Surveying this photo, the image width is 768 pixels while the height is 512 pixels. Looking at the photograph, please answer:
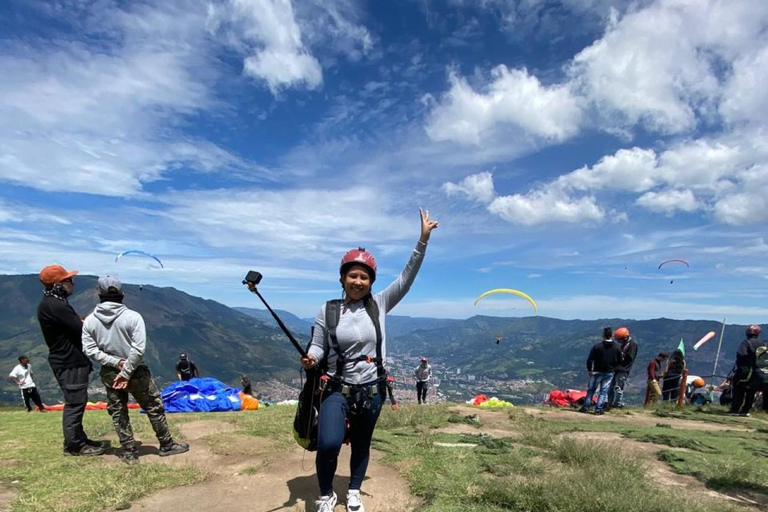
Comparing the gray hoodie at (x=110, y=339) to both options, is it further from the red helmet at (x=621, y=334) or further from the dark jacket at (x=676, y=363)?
the dark jacket at (x=676, y=363)

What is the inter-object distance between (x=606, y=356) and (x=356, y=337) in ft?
41.8

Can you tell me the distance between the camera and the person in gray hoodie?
607cm

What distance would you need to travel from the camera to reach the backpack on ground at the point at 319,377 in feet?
13.9

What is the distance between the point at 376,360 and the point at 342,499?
69.6 inches

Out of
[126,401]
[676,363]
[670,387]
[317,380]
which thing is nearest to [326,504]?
[317,380]

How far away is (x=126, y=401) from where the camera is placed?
20.7 feet

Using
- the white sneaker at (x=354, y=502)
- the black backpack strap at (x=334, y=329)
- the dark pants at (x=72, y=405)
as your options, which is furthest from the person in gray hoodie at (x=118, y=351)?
the white sneaker at (x=354, y=502)

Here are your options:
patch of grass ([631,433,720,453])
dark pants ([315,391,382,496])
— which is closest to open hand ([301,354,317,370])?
dark pants ([315,391,382,496])

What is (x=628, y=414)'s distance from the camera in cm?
1339

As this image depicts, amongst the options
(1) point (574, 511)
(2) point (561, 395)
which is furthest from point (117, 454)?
(2) point (561, 395)

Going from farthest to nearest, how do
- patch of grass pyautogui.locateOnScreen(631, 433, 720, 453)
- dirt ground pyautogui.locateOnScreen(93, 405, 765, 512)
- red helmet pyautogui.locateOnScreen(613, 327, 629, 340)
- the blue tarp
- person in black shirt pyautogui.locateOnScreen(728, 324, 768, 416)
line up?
red helmet pyautogui.locateOnScreen(613, 327, 629, 340), person in black shirt pyautogui.locateOnScreen(728, 324, 768, 416), the blue tarp, patch of grass pyautogui.locateOnScreen(631, 433, 720, 453), dirt ground pyautogui.locateOnScreen(93, 405, 765, 512)

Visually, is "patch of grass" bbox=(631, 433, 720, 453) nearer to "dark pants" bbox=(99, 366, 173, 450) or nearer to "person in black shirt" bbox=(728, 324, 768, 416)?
"person in black shirt" bbox=(728, 324, 768, 416)

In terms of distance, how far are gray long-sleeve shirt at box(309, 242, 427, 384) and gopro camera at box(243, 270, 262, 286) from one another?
84 cm

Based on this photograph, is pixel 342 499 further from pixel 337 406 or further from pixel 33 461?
pixel 33 461
